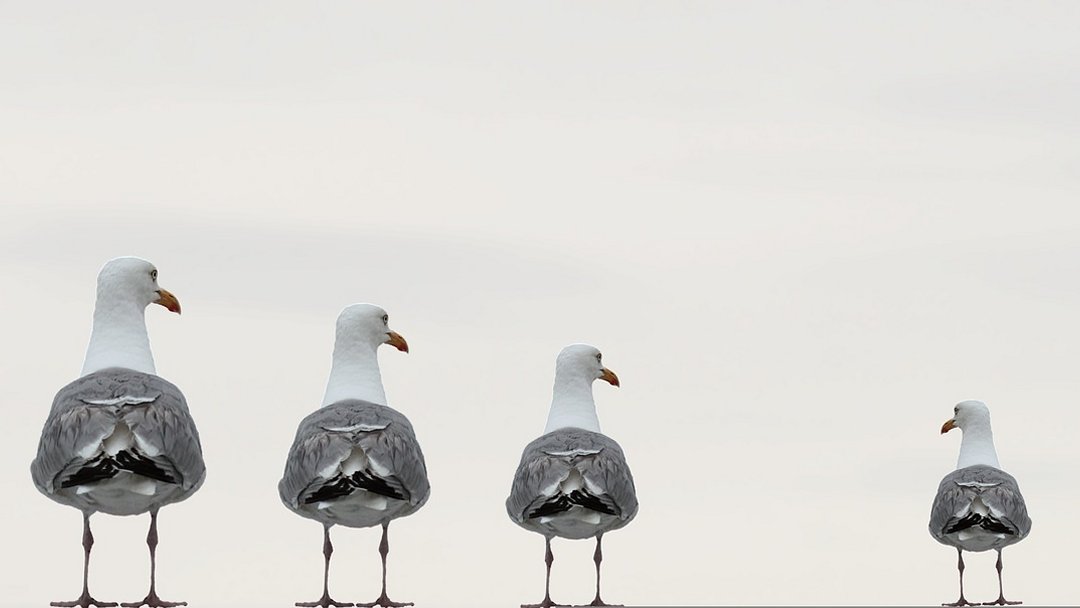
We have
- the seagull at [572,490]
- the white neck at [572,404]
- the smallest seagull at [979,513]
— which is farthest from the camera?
the smallest seagull at [979,513]

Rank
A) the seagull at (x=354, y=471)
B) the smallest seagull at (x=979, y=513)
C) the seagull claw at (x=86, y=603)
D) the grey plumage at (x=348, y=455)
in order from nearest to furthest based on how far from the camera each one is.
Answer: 1. the seagull claw at (x=86, y=603)
2. the seagull at (x=354, y=471)
3. the grey plumage at (x=348, y=455)
4. the smallest seagull at (x=979, y=513)

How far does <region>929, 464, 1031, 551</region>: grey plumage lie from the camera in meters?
41.0

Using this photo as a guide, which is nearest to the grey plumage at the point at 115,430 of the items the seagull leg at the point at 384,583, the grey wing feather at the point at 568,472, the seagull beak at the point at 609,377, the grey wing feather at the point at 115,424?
the grey wing feather at the point at 115,424

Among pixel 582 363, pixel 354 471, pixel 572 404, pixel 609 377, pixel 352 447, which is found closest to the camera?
pixel 354 471

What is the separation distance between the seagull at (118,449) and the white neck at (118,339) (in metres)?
0.04

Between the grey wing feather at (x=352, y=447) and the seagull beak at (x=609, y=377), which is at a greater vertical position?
the seagull beak at (x=609, y=377)

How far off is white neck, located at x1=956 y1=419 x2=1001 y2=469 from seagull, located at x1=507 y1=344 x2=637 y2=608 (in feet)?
32.5

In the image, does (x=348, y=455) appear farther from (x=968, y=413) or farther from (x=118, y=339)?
(x=968, y=413)

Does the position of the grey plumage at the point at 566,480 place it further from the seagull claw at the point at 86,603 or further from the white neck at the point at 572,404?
the seagull claw at the point at 86,603

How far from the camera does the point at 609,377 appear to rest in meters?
39.6

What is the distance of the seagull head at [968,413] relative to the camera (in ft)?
147

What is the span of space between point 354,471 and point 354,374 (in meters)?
3.23

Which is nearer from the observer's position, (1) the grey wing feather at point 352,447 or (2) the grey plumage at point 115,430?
(2) the grey plumage at point 115,430

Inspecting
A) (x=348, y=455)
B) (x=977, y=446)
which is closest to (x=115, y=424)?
(x=348, y=455)
